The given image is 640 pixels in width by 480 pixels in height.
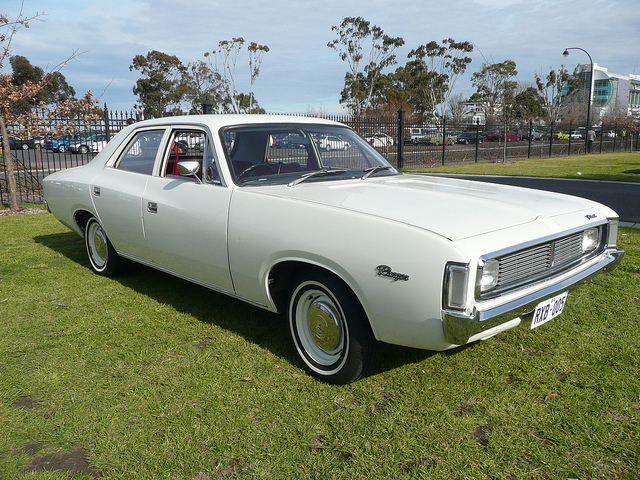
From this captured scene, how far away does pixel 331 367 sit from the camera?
3.18 metres

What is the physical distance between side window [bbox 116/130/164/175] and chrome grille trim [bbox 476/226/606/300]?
301 centimetres

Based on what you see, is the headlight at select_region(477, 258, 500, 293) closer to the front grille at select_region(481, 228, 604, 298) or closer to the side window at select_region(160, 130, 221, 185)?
the front grille at select_region(481, 228, 604, 298)

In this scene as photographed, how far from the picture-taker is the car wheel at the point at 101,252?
5191mm

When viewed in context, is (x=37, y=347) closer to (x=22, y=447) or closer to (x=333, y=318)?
(x=22, y=447)

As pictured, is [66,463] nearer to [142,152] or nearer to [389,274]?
[389,274]

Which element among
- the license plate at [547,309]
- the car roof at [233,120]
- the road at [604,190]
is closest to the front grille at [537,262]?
the license plate at [547,309]

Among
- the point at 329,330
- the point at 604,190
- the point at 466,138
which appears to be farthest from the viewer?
the point at 466,138

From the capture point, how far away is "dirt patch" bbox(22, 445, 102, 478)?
242 cm

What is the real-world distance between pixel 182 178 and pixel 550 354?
2.98 meters

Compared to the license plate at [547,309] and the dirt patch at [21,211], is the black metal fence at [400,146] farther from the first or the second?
the license plate at [547,309]

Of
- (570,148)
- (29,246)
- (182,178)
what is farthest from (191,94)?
(182,178)

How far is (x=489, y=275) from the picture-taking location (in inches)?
104

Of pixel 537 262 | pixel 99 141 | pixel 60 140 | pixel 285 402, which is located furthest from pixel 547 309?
pixel 60 140

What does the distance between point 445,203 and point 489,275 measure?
0.64 metres
